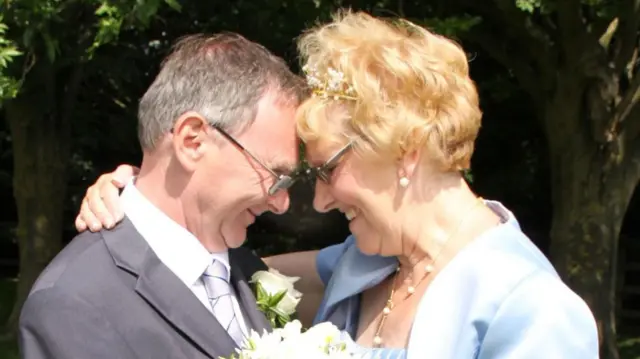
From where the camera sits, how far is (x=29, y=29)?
5949 mm

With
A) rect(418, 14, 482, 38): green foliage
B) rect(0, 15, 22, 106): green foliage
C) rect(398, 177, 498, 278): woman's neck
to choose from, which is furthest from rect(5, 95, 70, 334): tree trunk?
rect(398, 177, 498, 278): woman's neck

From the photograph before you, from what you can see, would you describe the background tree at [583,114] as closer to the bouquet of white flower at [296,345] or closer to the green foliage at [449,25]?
the green foliage at [449,25]

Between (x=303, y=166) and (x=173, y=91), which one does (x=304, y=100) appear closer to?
(x=303, y=166)

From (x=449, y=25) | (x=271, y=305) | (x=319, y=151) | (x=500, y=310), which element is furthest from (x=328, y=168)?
(x=449, y=25)

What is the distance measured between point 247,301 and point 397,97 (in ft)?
2.85

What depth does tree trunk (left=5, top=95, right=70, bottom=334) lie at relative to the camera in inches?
385

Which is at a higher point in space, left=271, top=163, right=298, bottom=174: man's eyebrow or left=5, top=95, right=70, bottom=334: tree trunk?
left=271, top=163, right=298, bottom=174: man's eyebrow

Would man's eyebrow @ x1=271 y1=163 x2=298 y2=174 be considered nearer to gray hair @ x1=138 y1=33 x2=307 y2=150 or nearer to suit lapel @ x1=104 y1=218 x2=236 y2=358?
gray hair @ x1=138 y1=33 x2=307 y2=150

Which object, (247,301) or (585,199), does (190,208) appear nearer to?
(247,301)

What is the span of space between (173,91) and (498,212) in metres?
1.04

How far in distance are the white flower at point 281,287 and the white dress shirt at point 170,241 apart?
27 cm

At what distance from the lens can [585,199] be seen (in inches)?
330

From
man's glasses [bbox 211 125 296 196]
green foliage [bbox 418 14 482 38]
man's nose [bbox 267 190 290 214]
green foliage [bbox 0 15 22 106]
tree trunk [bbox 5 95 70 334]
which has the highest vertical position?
man's glasses [bbox 211 125 296 196]

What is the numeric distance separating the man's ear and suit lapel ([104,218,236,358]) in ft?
0.91
